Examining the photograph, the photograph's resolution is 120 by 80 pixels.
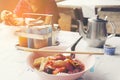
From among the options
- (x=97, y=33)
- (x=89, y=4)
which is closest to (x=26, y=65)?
(x=97, y=33)

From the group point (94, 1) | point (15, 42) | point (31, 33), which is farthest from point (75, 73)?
point (94, 1)

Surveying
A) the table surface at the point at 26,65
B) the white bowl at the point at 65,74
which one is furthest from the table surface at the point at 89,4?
the white bowl at the point at 65,74

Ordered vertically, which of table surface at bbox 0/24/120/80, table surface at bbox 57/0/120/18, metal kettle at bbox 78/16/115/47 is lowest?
table surface at bbox 0/24/120/80

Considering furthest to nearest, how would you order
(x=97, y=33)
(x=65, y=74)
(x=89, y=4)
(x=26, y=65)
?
1. (x=89, y=4)
2. (x=97, y=33)
3. (x=26, y=65)
4. (x=65, y=74)

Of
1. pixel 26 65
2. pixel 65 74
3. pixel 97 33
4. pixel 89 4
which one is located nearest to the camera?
pixel 65 74

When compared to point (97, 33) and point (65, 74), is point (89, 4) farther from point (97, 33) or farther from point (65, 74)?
point (65, 74)

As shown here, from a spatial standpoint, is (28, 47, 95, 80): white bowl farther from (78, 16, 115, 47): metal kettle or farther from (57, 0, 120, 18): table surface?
(57, 0, 120, 18): table surface

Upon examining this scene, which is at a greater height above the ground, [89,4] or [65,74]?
[89,4]

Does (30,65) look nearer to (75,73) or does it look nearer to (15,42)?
(75,73)

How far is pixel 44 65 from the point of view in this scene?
0.81 meters

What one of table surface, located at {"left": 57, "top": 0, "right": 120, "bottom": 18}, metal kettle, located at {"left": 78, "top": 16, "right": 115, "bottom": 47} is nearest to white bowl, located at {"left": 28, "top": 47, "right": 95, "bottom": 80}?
metal kettle, located at {"left": 78, "top": 16, "right": 115, "bottom": 47}

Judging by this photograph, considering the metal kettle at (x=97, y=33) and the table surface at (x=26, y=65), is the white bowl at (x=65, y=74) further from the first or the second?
the metal kettle at (x=97, y=33)

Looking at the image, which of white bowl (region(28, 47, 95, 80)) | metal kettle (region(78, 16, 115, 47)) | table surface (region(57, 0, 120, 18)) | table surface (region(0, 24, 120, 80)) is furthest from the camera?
table surface (region(57, 0, 120, 18))

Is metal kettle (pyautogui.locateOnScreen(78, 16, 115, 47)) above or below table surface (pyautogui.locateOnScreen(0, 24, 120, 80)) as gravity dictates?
above
